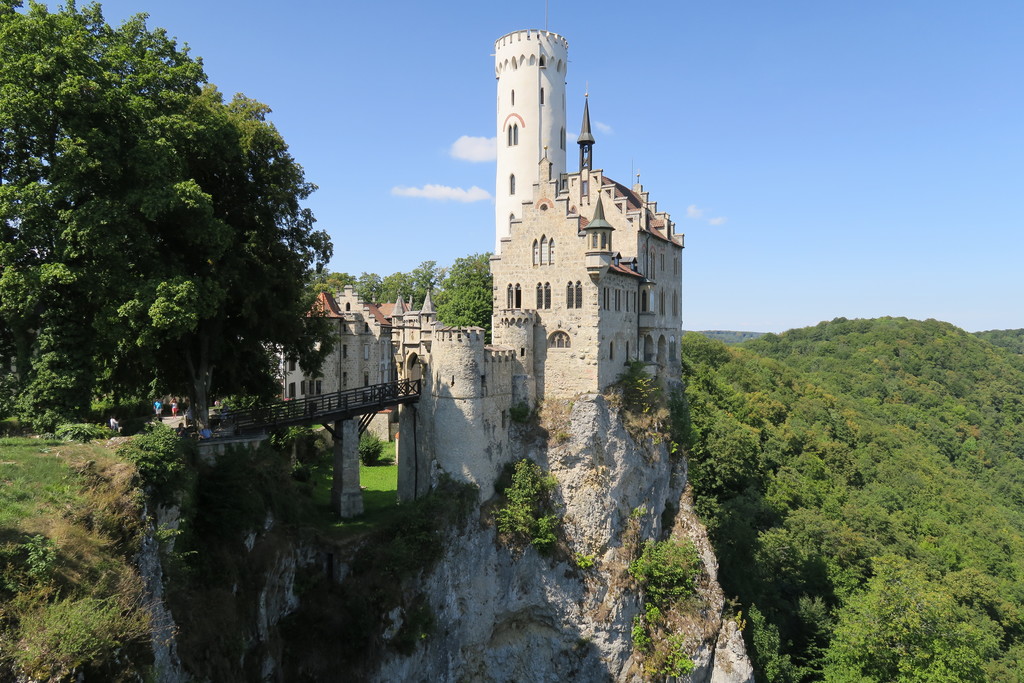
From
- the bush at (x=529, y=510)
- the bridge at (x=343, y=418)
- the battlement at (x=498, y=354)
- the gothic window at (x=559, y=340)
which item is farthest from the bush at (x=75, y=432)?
the gothic window at (x=559, y=340)

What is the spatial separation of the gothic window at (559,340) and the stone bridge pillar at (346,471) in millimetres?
12219

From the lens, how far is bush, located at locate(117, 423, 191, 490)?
16.5m

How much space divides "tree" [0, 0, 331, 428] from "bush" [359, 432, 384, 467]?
661 inches

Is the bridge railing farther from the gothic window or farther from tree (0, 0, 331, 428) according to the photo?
the gothic window

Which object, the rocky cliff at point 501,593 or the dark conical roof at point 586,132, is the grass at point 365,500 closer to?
the rocky cliff at point 501,593

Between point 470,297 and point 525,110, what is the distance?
1503 cm

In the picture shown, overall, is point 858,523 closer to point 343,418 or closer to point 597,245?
point 597,245

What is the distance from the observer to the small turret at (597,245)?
33938mm

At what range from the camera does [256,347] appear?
26812 millimetres

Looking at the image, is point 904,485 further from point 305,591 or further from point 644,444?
point 305,591

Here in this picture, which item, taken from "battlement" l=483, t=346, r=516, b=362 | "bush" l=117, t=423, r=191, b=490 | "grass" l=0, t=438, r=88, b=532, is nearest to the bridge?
"battlement" l=483, t=346, r=516, b=362

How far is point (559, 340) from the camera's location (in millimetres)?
35469

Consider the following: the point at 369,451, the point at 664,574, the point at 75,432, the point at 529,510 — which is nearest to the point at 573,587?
the point at 529,510

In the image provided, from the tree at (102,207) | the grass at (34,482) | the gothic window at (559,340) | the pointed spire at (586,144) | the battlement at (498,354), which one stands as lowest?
the grass at (34,482)
